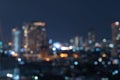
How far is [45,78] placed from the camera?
30766 millimetres

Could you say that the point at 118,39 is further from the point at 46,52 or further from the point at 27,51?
the point at 27,51

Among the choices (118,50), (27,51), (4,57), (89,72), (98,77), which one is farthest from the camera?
(27,51)

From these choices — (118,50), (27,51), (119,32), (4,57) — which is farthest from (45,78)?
(27,51)

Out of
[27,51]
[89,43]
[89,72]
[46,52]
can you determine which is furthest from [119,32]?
[89,72]

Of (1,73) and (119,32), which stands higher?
(119,32)

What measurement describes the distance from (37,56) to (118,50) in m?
11.0

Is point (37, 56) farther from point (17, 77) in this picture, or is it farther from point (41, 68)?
point (17, 77)

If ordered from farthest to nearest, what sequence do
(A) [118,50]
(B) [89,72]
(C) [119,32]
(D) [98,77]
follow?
1. (C) [119,32]
2. (A) [118,50]
3. (B) [89,72]
4. (D) [98,77]

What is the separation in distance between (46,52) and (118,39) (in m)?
8.06

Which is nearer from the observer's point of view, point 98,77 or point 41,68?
point 98,77

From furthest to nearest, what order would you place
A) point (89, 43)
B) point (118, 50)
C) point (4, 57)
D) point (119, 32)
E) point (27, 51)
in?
point (89, 43) → point (27, 51) → point (119, 32) → point (118, 50) → point (4, 57)

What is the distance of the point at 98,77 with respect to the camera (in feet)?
101

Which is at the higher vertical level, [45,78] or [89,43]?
[89,43]

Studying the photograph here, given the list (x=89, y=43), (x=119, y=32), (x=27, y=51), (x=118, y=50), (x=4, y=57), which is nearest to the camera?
(x=4, y=57)
